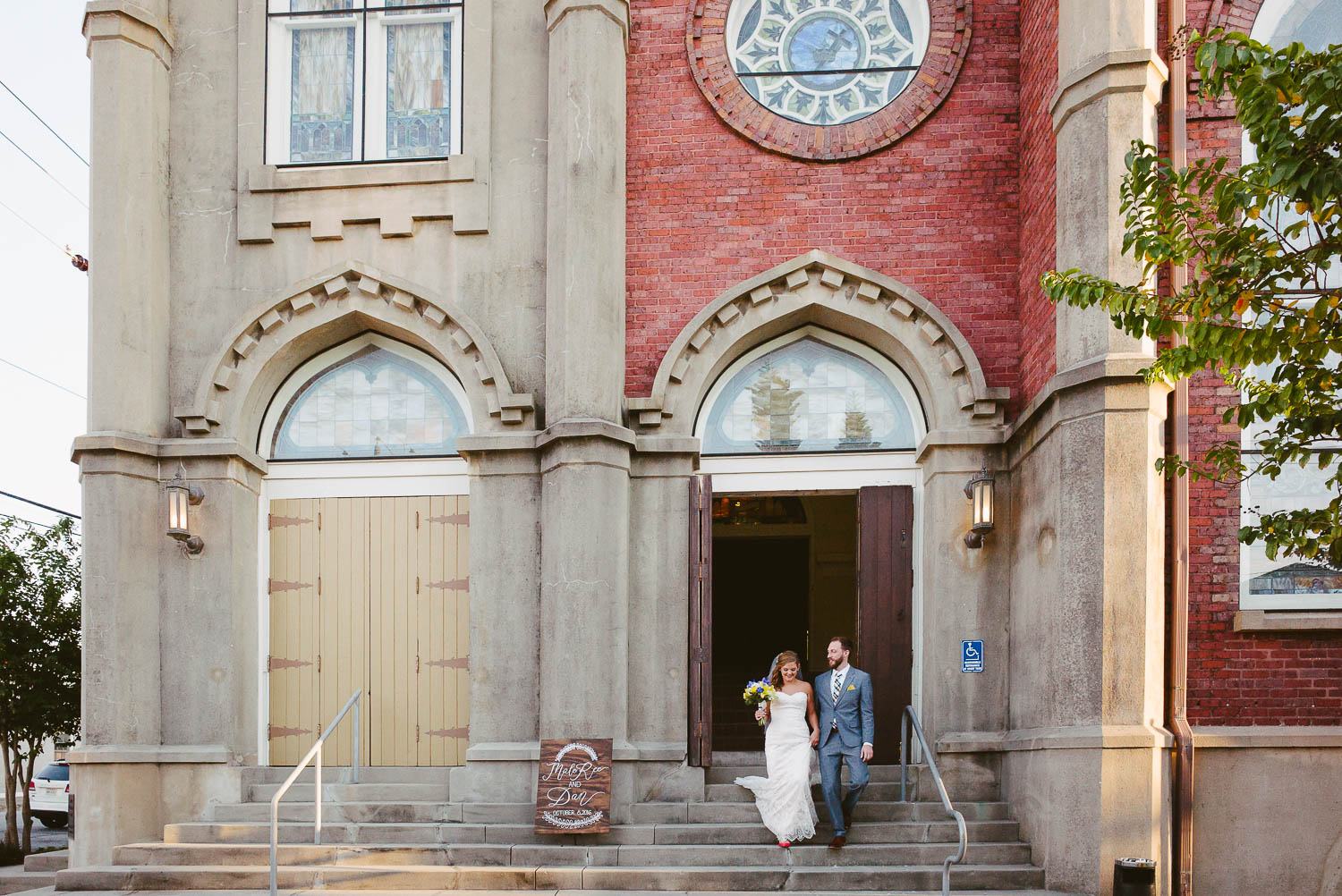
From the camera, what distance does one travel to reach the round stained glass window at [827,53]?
1153cm

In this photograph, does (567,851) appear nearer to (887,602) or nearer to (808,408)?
(887,602)

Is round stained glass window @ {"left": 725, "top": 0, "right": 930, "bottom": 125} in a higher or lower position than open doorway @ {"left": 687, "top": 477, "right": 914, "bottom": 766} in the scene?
higher

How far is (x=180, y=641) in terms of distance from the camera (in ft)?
36.5

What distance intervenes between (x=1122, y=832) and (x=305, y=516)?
7.80 metres

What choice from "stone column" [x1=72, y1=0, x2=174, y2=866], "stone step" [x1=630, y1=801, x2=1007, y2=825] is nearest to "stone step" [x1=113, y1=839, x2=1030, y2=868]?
"stone step" [x1=630, y1=801, x2=1007, y2=825]

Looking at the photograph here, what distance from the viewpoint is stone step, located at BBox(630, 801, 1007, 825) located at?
1012 centimetres

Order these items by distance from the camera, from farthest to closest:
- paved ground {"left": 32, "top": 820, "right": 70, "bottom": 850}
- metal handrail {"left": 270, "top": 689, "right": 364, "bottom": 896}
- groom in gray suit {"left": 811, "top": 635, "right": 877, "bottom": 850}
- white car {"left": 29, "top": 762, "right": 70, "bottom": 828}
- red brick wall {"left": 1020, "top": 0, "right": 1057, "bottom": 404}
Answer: white car {"left": 29, "top": 762, "right": 70, "bottom": 828} < paved ground {"left": 32, "top": 820, "right": 70, "bottom": 850} < red brick wall {"left": 1020, "top": 0, "right": 1057, "bottom": 404} < groom in gray suit {"left": 811, "top": 635, "right": 877, "bottom": 850} < metal handrail {"left": 270, "top": 689, "right": 364, "bottom": 896}

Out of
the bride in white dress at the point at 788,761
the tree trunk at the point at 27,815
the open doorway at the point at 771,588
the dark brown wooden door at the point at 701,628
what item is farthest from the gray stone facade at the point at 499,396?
the tree trunk at the point at 27,815

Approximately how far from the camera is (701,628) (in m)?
10.8


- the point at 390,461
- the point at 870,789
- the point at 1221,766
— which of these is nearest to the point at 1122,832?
the point at 1221,766

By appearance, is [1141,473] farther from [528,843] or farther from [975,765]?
[528,843]

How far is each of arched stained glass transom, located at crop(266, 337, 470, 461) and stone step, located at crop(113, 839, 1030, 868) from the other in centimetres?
372

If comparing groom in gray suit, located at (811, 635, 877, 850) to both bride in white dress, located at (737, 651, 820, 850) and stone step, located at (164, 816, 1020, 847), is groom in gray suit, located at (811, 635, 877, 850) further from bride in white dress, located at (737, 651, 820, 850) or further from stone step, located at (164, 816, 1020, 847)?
stone step, located at (164, 816, 1020, 847)

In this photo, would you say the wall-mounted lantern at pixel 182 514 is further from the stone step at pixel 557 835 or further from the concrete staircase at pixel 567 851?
the stone step at pixel 557 835
